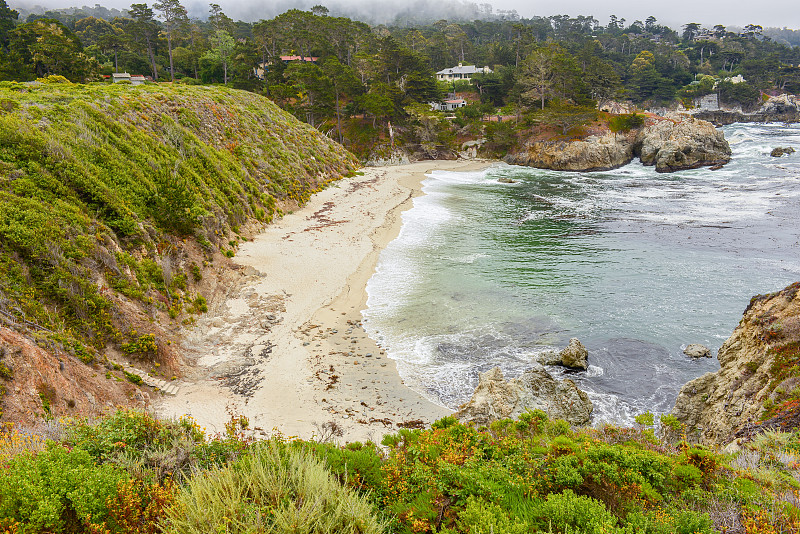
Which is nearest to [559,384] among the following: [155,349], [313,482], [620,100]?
[313,482]

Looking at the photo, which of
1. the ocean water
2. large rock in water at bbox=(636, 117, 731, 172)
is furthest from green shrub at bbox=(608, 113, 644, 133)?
the ocean water

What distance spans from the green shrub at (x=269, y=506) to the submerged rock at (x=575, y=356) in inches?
421

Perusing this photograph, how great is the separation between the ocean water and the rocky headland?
1418 centimetres

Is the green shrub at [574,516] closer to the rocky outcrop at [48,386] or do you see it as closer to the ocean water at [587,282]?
the ocean water at [587,282]

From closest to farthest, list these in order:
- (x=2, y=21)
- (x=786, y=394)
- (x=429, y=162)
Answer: (x=786, y=394) → (x=2, y=21) → (x=429, y=162)

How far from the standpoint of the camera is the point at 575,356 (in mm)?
13258

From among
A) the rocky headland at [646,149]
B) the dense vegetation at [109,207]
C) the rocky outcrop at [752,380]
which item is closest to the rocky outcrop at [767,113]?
the rocky headland at [646,149]

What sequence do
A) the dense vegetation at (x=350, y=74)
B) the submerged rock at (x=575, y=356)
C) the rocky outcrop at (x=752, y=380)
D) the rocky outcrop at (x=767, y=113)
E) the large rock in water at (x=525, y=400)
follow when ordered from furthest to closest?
the rocky outcrop at (x=767, y=113) < the dense vegetation at (x=350, y=74) < the submerged rock at (x=575, y=356) < the large rock in water at (x=525, y=400) < the rocky outcrop at (x=752, y=380)

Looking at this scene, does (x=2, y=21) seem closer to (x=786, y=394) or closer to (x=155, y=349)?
(x=155, y=349)

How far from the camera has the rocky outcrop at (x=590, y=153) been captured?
2239 inches

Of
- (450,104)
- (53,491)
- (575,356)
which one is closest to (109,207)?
(53,491)

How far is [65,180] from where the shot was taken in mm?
13766

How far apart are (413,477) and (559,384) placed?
23.0 feet

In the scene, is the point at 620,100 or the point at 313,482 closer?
the point at 313,482
